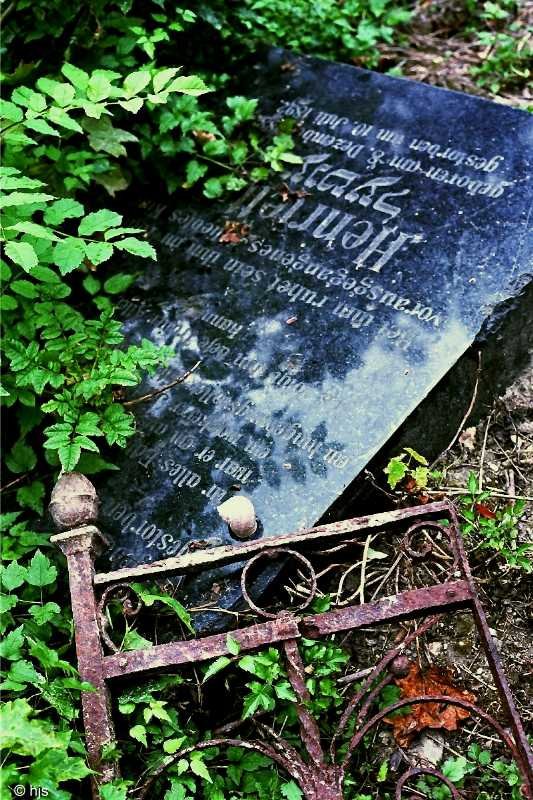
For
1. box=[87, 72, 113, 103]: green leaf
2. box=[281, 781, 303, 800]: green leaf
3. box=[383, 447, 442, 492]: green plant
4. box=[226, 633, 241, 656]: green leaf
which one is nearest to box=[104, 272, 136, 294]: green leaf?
box=[87, 72, 113, 103]: green leaf

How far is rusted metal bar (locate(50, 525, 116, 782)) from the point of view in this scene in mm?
1974

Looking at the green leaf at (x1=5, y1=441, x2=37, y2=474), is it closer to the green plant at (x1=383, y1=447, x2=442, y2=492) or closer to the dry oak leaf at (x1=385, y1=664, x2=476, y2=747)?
the green plant at (x1=383, y1=447, x2=442, y2=492)

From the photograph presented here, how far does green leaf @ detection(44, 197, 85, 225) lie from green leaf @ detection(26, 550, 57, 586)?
1078 millimetres

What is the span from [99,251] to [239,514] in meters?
0.88

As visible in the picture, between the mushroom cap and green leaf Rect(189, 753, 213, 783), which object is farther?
the mushroom cap

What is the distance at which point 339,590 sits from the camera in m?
2.50

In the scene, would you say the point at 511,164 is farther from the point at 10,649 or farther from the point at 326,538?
the point at 10,649

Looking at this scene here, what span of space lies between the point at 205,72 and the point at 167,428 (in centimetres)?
177

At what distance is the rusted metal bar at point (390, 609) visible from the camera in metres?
2.02

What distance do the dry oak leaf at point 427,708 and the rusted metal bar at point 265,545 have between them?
53cm

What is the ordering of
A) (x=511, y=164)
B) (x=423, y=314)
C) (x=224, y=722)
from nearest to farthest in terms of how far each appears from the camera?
(x=224, y=722)
(x=423, y=314)
(x=511, y=164)

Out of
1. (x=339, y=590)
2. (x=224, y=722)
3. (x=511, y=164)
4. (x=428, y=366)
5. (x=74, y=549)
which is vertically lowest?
(x=224, y=722)

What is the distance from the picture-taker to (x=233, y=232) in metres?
3.27

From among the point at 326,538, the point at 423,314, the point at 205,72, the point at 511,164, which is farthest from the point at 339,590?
the point at 205,72
